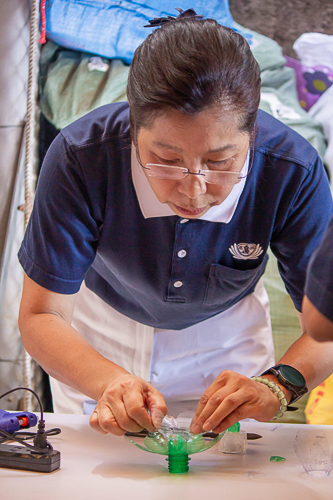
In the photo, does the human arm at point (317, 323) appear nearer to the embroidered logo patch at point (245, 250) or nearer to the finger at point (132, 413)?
the finger at point (132, 413)

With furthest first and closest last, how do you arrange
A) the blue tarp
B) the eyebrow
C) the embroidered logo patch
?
the blue tarp, the embroidered logo patch, the eyebrow

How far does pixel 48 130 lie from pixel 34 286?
4.39 ft

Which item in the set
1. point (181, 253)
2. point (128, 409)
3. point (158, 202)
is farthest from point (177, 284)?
point (128, 409)

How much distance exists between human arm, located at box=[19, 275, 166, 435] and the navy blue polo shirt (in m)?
0.06

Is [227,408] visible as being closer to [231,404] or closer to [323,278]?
[231,404]

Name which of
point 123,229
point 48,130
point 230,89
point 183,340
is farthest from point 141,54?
point 48,130

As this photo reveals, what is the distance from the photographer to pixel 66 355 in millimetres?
1147

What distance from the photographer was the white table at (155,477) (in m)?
0.84

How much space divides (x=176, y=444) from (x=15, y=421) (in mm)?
410

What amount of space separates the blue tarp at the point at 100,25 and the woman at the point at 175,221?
1210mm

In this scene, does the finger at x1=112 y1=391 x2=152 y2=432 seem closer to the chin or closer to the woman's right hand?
the woman's right hand

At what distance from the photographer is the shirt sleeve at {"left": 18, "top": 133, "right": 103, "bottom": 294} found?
1.18m

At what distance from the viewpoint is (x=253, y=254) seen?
131cm

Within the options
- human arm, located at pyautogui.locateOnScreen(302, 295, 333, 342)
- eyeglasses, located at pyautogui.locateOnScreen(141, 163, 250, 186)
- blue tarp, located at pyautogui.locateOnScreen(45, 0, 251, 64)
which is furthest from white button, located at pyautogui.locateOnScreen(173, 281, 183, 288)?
blue tarp, located at pyautogui.locateOnScreen(45, 0, 251, 64)
